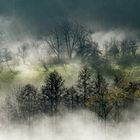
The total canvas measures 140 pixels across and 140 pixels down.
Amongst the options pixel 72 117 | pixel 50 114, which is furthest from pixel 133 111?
pixel 50 114

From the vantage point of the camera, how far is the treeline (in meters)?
163

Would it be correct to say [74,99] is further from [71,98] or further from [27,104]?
[27,104]

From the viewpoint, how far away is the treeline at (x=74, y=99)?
535 feet

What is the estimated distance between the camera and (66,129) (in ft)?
536

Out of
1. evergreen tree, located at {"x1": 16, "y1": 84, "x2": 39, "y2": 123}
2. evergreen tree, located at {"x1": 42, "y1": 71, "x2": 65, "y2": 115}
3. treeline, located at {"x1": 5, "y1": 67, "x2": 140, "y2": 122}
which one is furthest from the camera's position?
evergreen tree, located at {"x1": 16, "y1": 84, "x2": 39, "y2": 123}

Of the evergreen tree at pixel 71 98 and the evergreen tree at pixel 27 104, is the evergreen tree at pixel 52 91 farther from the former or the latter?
the evergreen tree at pixel 27 104

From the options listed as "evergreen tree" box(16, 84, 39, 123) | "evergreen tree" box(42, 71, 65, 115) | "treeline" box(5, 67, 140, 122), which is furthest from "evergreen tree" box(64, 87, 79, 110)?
"evergreen tree" box(16, 84, 39, 123)

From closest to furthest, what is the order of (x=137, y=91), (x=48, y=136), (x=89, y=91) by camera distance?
(x=48, y=136), (x=137, y=91), (x=89, y=91)

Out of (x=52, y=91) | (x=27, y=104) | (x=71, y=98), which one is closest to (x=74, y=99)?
(x=71, y=98)

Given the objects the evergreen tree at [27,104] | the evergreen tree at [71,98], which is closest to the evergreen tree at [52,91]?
the evergreen tree at [71,98]

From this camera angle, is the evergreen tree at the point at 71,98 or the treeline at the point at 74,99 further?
the evergreen tree at the point at 71,98

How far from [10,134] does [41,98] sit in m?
33.6

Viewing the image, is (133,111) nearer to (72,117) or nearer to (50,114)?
(72,117)

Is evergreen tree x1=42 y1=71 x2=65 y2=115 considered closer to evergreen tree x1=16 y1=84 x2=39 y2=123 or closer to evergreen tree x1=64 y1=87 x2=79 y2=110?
evergreen tree x1=64 y1=87 x2=79 y2=110
